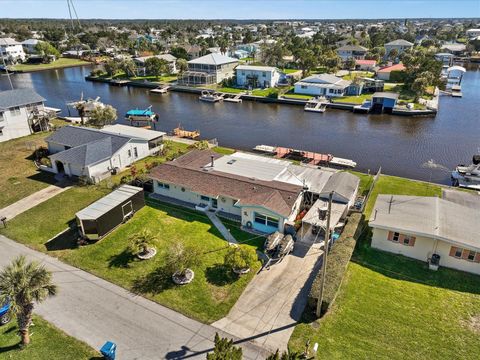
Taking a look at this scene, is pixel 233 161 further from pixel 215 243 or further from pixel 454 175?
pixel 454 175

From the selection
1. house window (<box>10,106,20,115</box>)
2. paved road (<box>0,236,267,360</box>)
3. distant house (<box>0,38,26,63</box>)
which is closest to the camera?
paved road (<box>0,236,267,360</box>)

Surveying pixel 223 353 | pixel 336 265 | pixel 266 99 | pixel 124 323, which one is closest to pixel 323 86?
pixel 266 99

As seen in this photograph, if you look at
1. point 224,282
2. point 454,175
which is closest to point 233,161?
point 224,282

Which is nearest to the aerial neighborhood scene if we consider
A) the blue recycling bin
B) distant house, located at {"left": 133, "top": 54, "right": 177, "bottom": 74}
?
the blue recycling bin

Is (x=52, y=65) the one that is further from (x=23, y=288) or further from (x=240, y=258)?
(x=23, y=288)

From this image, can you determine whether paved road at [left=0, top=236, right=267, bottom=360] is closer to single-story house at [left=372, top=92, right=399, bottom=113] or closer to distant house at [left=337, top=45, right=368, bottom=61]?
single-story house at [left=372, top=92, right=399, bottom=113]

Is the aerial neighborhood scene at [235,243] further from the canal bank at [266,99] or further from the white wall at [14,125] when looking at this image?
the canal bank at [266,99]
